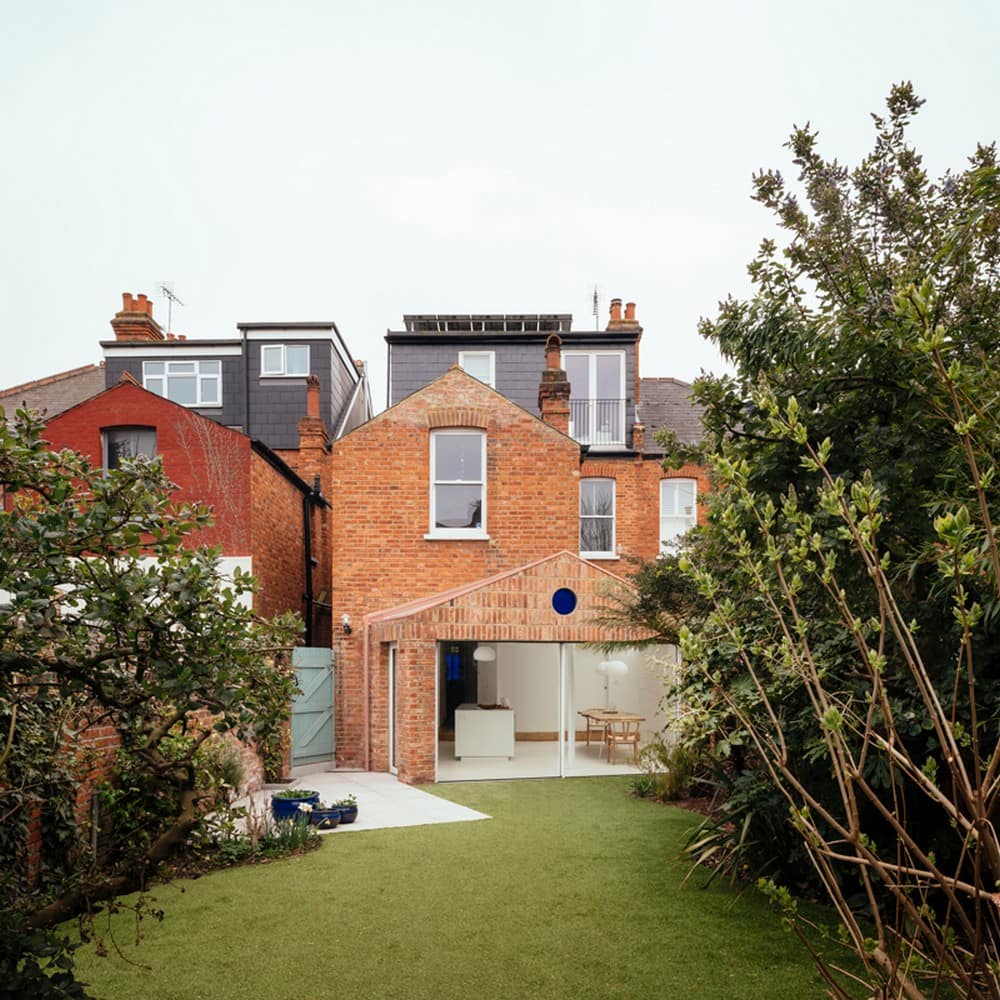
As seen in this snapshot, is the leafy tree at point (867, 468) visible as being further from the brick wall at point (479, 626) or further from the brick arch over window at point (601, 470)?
the brick arch over window at point (601, 470)

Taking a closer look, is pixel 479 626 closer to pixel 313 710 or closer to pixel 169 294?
pixel 313 710

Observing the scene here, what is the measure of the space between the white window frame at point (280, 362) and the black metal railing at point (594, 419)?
7.23 m

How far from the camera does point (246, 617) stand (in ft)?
11.9

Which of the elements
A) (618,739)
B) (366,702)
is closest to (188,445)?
(366,702)

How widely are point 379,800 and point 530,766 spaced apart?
3868 millimetres

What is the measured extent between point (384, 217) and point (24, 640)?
13253 mm

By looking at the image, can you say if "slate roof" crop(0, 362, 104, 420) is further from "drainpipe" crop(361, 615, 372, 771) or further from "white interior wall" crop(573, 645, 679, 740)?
"white interior wall" crop(573, 645, 679, 740)

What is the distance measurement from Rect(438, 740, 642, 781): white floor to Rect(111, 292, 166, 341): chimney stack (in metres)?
14.6

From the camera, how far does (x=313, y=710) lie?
15.0m

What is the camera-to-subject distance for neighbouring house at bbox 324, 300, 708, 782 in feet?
46.5

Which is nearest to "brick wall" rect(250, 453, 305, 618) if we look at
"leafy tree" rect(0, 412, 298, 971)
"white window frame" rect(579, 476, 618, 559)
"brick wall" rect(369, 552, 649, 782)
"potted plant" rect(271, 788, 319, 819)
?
"brick wall" rect(369, 552, 649, 782)

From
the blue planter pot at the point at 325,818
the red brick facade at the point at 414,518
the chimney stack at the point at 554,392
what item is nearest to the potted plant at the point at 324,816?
the blue planter pot at the point at 325,818

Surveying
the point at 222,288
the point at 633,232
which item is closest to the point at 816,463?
the point at 633,232

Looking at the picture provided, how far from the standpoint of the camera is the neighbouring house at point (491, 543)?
46.5 ft
